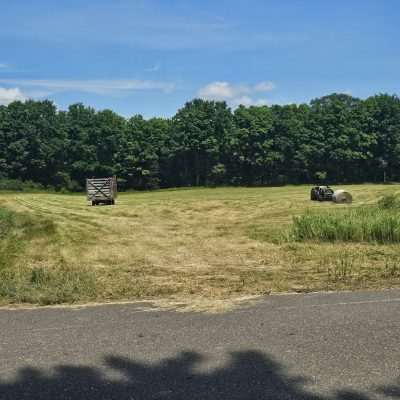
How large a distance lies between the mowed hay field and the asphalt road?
142 cm

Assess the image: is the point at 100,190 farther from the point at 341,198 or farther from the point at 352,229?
the point at 352,229

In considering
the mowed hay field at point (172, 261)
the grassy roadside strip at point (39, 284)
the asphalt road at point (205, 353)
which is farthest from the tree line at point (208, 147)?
the asphalt road at point (205, 353)

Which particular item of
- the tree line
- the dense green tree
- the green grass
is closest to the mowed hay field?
the green grass

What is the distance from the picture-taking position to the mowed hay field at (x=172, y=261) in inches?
395

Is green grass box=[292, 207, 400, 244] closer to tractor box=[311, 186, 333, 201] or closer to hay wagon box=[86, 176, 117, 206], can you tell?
tractor box=[311, 186, 333, 201]

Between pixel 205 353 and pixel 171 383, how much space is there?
2.81 ft

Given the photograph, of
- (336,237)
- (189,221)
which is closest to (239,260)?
(336,237)

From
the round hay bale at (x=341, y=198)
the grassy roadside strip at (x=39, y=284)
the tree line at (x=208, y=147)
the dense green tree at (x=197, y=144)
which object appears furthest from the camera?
the dense green tree at (x=197, y=144)

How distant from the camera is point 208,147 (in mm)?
92125

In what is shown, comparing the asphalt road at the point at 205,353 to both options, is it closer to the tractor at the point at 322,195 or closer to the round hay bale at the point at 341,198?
the round hay bale at the point at 341,198

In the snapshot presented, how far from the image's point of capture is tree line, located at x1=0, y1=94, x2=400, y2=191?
8825 cm

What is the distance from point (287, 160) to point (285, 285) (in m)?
82.6

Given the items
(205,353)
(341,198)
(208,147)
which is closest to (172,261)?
(205,353)

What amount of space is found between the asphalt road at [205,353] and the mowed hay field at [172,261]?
4.67ft
